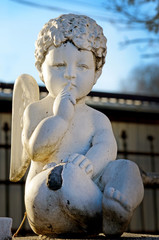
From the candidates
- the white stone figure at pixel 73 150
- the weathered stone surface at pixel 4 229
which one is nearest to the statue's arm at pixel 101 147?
the white stone figure at pixel 73 150

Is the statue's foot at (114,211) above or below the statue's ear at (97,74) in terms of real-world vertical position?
below

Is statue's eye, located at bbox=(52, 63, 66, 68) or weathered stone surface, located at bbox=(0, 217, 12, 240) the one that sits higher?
statue's eye, located at bbox=(52, 63, 66, 68)

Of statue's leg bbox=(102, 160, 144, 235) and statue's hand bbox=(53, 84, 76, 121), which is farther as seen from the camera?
statue's hand bbox=(53, 84, 76, 121)

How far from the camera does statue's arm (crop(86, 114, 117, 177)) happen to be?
2.13m

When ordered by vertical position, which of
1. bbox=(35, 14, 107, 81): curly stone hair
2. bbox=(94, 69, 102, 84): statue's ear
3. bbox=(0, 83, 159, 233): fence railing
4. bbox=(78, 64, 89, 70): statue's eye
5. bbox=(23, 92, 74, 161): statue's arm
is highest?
bbox=(35, 14, 107, 81): curly stone hair


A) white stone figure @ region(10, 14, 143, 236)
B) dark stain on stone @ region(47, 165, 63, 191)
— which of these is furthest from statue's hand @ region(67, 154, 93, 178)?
dark stain on stone @ region(47, 165, 63, 191)

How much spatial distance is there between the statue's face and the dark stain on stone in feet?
1.52

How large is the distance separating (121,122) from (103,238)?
3860 mm

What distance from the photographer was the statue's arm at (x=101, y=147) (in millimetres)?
2129

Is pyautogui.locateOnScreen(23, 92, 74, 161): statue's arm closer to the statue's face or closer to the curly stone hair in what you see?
the statue's face

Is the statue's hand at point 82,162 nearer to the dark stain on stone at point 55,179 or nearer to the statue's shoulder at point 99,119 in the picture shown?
the dark stain on stone at point 55,179

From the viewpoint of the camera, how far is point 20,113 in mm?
2643

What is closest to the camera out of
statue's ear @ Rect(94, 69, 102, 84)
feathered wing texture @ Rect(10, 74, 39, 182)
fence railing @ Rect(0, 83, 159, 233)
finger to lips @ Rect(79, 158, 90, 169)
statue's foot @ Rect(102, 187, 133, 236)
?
statue's foot @ Rect(102, 187, 133, 236)

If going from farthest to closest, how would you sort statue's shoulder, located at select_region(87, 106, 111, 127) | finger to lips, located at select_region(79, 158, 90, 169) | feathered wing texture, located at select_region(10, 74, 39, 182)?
feathered wing texture, located at select_region(10, 74, 39, 182) → statue's shoulder, located at select_region(87, 106, 111, 127) → finger to lips, located at select_region(79, 158, 90, 169)
